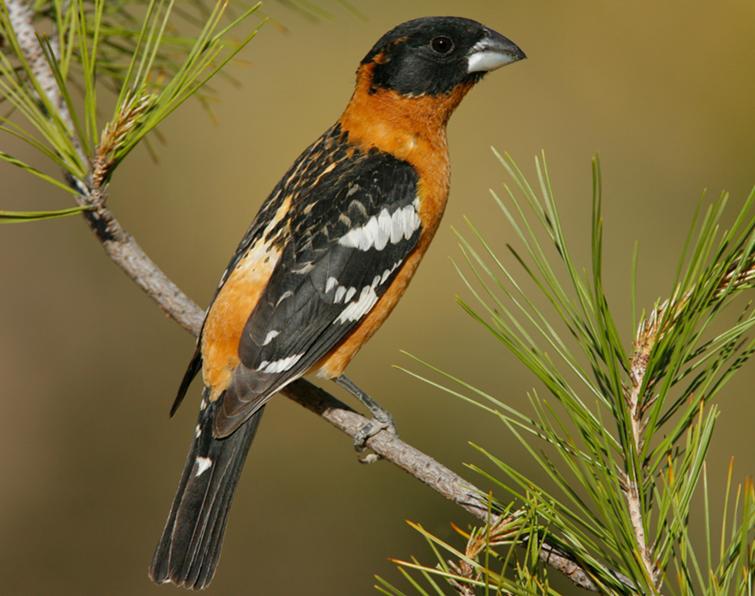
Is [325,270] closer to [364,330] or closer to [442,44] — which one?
[364,330]

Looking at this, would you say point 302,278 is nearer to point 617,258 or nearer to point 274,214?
point 274,214

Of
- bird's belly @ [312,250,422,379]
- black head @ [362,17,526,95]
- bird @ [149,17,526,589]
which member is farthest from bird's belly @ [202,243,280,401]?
black head @ [362,17,526,95]

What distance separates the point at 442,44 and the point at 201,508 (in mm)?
1785

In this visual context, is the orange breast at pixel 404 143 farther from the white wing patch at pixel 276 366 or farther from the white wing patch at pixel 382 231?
the white wing patch at pixel 276 366

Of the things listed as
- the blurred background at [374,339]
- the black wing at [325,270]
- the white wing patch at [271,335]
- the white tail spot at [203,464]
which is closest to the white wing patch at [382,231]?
the black wing at [325,270]

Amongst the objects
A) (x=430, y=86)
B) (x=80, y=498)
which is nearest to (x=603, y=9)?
(x=430, y=86)

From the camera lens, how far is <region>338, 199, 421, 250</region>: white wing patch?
312cm

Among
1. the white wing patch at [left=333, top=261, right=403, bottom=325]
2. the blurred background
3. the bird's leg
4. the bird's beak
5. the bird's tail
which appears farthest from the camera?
the blurred background

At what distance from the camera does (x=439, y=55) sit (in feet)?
11.3

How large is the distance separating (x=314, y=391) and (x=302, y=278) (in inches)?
14.4

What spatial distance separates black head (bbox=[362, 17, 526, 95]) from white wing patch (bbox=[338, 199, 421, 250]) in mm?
527

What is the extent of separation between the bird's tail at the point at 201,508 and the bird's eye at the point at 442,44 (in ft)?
4.71

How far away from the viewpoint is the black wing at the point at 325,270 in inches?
113

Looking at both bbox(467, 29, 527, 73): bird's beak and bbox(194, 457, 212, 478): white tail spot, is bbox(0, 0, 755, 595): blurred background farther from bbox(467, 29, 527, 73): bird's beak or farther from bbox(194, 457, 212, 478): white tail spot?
bbox(194, 457, 212, 478): white tail spot
